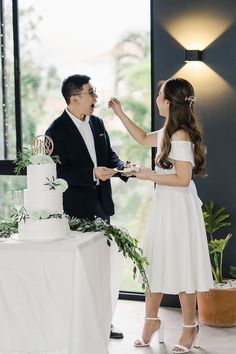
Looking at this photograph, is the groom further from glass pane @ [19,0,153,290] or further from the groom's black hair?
glass pane @ [19,0,153,290]

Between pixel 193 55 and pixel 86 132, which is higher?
pixel 193 55

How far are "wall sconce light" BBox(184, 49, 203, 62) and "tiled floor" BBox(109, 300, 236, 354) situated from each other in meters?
1.80

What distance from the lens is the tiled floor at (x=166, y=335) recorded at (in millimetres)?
4082

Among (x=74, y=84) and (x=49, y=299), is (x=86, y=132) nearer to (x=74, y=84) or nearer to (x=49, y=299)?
(x=74, y=84)

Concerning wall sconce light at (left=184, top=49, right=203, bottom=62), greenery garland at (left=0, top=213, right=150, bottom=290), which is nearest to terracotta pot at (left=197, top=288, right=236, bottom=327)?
greenery garland at (left=0, top=213, right=150, bottom=290)

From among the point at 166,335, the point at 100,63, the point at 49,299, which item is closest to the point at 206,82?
the point at 100,63

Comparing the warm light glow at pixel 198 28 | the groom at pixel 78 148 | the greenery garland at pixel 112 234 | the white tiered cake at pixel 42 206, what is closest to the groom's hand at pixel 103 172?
the groom at pixel 78 148

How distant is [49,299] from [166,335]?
133 centimetres

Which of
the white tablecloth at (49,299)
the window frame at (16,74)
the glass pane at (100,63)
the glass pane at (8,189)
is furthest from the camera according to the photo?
the glass pane at (8,189)

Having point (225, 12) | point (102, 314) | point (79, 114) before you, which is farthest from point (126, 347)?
point (225, 12)

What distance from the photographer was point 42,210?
3.41m

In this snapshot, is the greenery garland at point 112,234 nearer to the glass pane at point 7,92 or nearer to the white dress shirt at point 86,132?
the white dress shirt at point 86,132

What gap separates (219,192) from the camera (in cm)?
489

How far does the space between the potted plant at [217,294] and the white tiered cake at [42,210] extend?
4.90 feet
